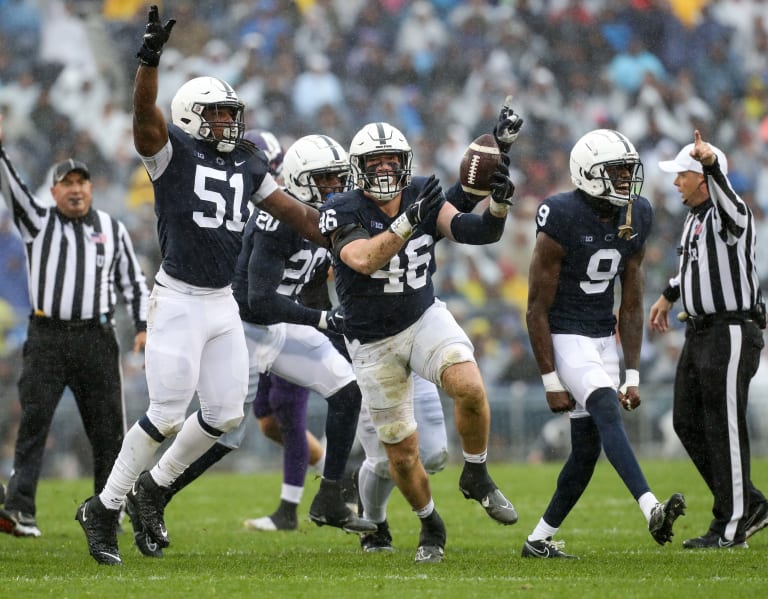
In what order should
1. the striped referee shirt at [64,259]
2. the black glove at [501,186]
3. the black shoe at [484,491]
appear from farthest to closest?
the striped referee shirt at [64,259] → the black shoe at [484,491] → the black glove at [501,186]

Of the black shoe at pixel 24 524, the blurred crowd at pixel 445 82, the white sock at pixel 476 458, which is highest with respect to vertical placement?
the blurred crowd at pixel 445 82

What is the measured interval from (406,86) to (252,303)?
8189mm

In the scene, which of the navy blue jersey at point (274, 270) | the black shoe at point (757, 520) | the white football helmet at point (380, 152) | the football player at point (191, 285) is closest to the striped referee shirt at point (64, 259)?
the navy blue jersey at point (274, 270)

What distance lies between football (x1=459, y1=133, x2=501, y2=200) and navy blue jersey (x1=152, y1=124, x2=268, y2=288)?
3.34 ft

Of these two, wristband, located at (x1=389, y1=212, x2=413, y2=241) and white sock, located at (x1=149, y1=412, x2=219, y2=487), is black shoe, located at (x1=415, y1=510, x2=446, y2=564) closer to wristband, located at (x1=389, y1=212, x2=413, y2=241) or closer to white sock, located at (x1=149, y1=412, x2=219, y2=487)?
white sock, located at (x1=149, y1=412, x2=219, y2=487)

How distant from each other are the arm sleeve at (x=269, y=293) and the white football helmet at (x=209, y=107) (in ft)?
3.73

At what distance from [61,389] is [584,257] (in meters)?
3.07

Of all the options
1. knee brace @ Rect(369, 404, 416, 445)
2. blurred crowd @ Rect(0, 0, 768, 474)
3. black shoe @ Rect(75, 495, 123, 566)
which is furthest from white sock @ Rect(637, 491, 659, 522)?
blurred crowd @ Rect(0, 0, 768, 474)

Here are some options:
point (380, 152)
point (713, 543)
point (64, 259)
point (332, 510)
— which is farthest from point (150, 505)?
point (713, 543)

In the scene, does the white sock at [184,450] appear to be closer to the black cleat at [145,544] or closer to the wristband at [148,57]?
the black cleat at [145,544]

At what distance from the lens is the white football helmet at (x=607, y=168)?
5.54m

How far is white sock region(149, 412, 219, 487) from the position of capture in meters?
5.68

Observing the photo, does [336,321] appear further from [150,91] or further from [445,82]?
[445,82]

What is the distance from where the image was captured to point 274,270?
21.6 ft
